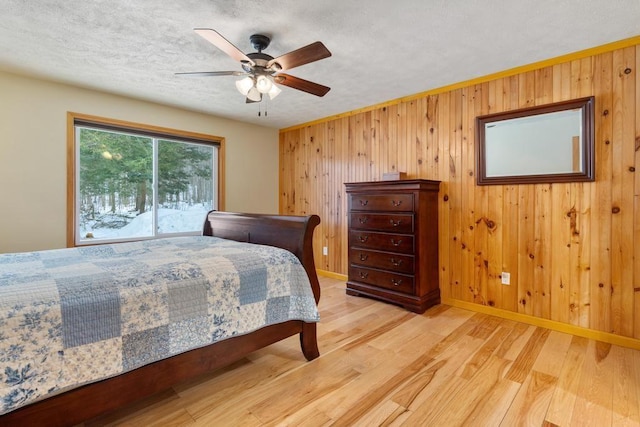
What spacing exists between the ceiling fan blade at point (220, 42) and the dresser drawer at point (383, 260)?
7.11 ft

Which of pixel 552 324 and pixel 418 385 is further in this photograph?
pixel 552 324

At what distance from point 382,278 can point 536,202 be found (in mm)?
1561

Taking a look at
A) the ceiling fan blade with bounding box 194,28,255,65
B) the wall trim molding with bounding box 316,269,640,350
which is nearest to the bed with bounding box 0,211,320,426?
the ceiling fan blade with bounding box 194,28,255,65

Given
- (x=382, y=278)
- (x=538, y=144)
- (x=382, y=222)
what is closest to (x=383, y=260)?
(x=382, y=278)

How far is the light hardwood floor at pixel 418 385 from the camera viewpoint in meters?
1.55

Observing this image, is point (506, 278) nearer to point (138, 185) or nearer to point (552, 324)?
point (552, 324)

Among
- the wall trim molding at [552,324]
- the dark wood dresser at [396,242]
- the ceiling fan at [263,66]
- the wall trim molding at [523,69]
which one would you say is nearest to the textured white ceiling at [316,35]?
the wall trim molding at [523,69]

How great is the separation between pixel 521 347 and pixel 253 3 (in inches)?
117

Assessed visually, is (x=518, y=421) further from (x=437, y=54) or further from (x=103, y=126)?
(x=103, y=126)

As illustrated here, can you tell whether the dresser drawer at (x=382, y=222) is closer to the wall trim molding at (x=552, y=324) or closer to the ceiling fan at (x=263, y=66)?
the wall trim molding at (x=552, y=324)

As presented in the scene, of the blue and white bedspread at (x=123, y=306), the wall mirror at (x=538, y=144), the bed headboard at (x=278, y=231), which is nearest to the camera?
the blue and white bedspread at (x=123, y=306)

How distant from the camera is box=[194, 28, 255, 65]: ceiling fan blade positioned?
5.72 feet

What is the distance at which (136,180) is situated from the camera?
3.69m

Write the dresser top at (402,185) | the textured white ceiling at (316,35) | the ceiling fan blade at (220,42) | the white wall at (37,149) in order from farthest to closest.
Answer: the dresser top at (402,185) < the white wall at (37,149) < the textured white ceiling at (316,35) < the ceiling fan blade at (220,42)
